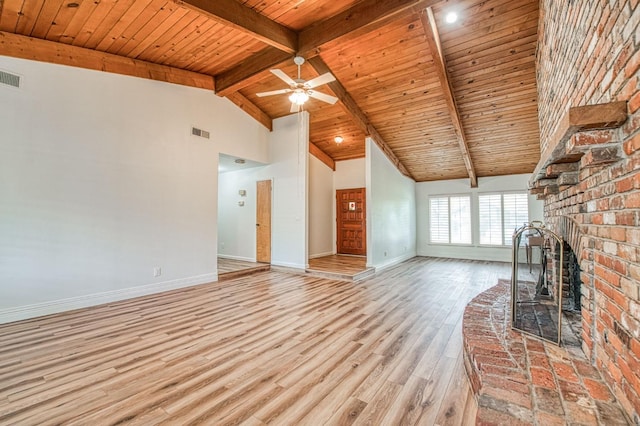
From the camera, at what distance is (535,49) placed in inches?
164

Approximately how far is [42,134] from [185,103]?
2.15 m

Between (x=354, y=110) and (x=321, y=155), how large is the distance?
2730 mm

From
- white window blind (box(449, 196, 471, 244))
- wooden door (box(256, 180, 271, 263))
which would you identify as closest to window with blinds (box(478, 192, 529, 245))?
white window blind (box(449, 196, 471, 244))

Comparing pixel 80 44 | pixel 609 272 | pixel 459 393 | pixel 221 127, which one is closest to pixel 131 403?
pixel 459 393

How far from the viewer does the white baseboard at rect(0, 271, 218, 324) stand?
3.42 m

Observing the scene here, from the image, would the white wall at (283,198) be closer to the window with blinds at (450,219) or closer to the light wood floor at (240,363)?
the light wood floor at (240,363)

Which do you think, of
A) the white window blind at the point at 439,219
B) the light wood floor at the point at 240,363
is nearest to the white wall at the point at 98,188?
the light wood floor at the point at 240,363

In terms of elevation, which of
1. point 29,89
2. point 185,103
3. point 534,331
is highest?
point 185,103

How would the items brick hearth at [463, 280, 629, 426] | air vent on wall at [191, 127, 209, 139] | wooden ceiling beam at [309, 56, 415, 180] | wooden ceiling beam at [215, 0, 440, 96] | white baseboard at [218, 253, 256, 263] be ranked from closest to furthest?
1. brick hearth at [463, 280, 629, 426]
2. wooden ceiling beam at [215, 0, 440, 96]
3. wooden ceiling beam at [309, 56, 415, 180]
4. air vent on wall at [191, 127, 209, 139]
5. white baseboard at [218, 253, 256, 263]

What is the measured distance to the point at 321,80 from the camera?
3854mm

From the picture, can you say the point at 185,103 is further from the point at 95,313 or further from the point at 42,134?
the point at 95,313

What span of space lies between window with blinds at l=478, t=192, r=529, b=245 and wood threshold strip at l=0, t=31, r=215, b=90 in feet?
26.5

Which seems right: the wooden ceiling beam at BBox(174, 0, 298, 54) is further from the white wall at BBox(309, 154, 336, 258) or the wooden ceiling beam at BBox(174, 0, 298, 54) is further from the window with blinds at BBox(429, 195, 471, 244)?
the window with blinds at BBox(429, 195, 471, 244)

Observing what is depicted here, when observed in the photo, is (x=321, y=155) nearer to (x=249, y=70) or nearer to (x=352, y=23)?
(x=249, y=70)
